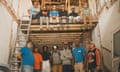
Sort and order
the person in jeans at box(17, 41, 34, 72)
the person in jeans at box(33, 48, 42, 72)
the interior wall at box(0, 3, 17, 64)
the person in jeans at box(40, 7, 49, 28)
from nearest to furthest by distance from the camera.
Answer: the person in jeans at box(17, 41, 34, 72) → the interior wall at box(0, 3, 17, 64) → the person in jeans at box(33, 48, 42, 72) → the person in jeans at box(40, 7, 49, 28)

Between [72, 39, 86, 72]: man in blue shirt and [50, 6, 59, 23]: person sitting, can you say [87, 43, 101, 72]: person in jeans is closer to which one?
[72, 39, 86, 72]: man in blue shirt

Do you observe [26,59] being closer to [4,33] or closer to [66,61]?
[4,33]

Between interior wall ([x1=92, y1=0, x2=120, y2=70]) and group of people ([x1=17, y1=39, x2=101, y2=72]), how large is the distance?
526 millimetres

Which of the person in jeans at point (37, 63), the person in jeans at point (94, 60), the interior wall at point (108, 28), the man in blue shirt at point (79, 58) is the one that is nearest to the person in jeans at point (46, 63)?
the person in jeans at point (37, 63)

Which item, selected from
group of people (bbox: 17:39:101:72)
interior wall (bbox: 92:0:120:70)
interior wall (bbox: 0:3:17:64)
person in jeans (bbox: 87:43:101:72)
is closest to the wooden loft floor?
interior wall (bbox: 92:0:120:70)

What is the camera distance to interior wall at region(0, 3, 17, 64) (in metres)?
7.30

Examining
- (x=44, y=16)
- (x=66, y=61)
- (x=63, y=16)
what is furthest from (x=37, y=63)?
(x=63, y=16)

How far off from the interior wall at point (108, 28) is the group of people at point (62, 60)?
0.53 m

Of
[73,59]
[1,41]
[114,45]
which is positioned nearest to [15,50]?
[1,41]

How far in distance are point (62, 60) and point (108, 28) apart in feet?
6.63

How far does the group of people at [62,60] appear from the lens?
281 inches

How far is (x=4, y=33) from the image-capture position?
24.9ft

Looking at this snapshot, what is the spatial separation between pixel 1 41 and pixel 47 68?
2.02 m

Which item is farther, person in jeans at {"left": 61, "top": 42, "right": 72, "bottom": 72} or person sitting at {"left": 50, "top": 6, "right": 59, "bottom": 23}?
person sitting at {"left": 50, "top": 6, "right": 59, "bottom": 23}
